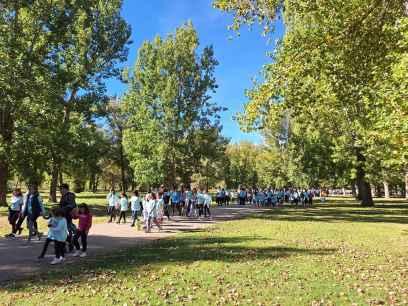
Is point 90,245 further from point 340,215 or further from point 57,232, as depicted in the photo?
point 340,215

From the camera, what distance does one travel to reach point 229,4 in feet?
50.0

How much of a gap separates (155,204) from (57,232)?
7770mm

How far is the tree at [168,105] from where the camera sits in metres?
43.9

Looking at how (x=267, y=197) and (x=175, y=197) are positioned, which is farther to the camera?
(x=267, y=197)

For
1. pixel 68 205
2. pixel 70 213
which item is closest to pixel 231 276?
pixel 70 213

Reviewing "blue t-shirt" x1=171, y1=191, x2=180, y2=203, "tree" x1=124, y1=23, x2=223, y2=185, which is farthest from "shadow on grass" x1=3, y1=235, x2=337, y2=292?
"tree" x1=124, y1=23, x2=223, y2=185

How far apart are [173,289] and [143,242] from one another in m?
7.57

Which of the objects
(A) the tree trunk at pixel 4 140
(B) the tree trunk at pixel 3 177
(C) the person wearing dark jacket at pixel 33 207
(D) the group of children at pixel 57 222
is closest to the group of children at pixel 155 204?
(D) the group of children at pixel 57 222

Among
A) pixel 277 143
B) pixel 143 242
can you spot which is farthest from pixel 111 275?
pixel 277 143

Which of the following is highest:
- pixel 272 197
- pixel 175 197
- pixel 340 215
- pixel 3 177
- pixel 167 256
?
pixel 3 177

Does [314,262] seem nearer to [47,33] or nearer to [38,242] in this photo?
[38,242]

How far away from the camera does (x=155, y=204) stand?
19.4 m

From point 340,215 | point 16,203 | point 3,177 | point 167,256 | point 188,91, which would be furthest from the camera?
point 188,91

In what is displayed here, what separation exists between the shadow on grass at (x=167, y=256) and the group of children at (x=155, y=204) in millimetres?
3270
